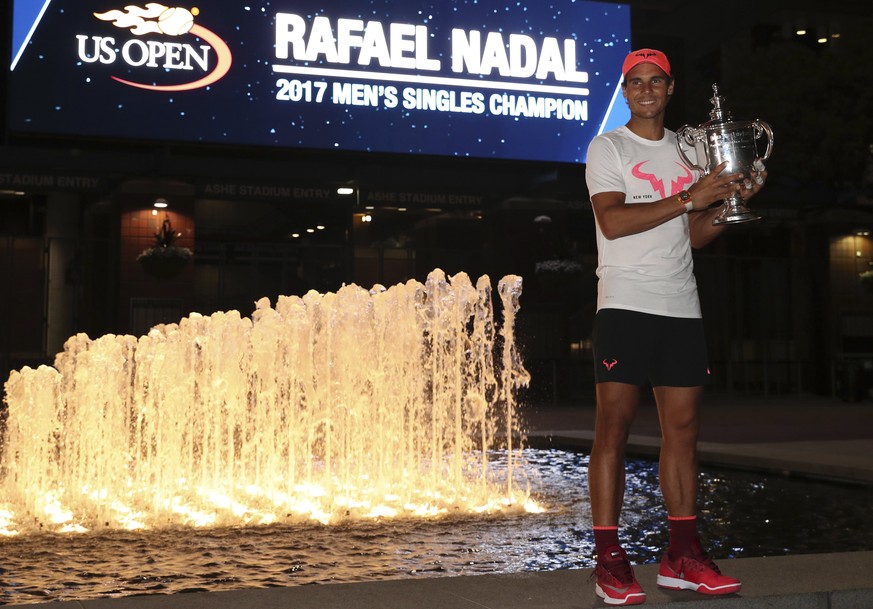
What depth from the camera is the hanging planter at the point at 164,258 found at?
740 inches

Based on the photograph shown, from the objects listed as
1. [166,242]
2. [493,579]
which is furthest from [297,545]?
[166,242]

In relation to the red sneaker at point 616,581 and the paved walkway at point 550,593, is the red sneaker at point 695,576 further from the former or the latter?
the red sneaker at point 616,581

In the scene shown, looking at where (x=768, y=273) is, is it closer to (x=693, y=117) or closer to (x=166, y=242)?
(x=693, y=117)

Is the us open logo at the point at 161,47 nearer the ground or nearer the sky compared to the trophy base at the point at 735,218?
nearer the sky

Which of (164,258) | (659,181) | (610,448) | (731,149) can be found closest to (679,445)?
(610,448)

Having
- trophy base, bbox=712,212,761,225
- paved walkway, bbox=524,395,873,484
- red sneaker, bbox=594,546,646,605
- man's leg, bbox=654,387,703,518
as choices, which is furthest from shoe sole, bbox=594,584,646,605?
paved walkway, bbox=524,395,873,484

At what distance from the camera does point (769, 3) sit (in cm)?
2461

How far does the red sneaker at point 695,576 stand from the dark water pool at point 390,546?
1.02 meters

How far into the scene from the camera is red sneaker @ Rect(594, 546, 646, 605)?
332cm

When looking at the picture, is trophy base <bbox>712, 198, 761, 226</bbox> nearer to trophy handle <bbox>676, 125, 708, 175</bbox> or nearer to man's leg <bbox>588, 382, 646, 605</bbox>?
trophy handle <bbox>676, 125, 708, 175</bbox>

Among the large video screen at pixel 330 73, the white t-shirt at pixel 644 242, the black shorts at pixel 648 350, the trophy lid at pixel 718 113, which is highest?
the large video screen at pixel 330 73

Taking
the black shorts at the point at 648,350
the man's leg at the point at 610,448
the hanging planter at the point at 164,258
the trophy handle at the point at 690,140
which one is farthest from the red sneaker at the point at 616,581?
the hanging planter at the point at 164,258

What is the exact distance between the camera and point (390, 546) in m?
5.24

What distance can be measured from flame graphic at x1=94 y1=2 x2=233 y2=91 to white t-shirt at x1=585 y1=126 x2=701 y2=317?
16.2 meters
